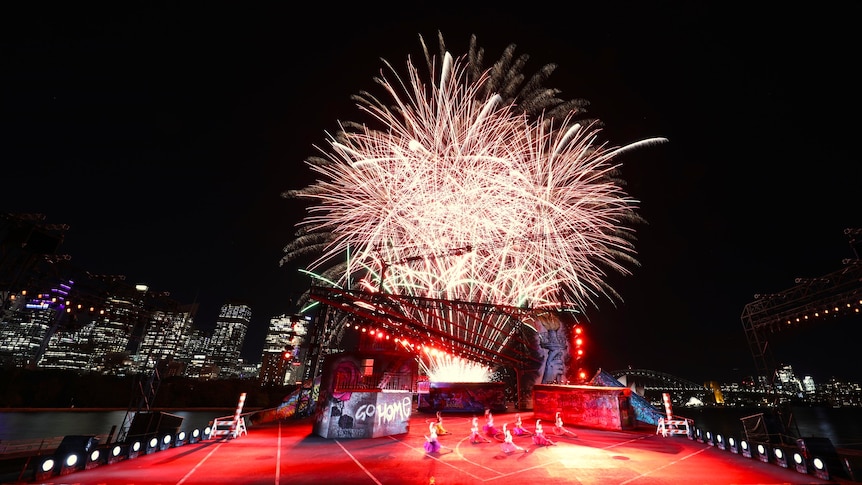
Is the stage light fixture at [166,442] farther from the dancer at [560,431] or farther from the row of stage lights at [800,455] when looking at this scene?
the row of stage lights at [800,455]

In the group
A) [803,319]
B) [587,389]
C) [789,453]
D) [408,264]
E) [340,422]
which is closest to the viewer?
[789,453]

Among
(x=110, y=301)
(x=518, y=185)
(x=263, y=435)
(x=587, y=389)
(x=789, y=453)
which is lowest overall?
(x=263, y=435)

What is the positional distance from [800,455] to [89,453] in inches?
853

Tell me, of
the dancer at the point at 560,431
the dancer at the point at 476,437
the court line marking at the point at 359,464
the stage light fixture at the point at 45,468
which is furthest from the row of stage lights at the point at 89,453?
the dancer at the point at 560,431

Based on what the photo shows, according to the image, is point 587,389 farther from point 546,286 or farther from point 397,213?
point 397,213

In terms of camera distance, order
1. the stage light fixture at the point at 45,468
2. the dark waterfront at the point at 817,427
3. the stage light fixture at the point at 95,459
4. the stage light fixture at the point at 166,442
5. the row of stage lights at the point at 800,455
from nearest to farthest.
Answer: the stage light fixture at the point at 45,468 → the row of stage lights at the point at 800,455 → the stage light fixture at the point at 95,459 → the stage light fixture at the point at 166,442 → the dark waterfront at the point at 817,427

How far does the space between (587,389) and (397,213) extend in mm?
14856

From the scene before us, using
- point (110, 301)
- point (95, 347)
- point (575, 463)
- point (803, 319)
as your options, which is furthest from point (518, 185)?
point (95, 347)

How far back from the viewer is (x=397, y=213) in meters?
21.4

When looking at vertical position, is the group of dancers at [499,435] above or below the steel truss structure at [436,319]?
below

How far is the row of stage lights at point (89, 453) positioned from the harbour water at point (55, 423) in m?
23.2

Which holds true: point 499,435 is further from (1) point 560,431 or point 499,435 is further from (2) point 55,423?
(2) point 55,423

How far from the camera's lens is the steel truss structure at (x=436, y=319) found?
68.4 ft

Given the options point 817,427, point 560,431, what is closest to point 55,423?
point 560,431
